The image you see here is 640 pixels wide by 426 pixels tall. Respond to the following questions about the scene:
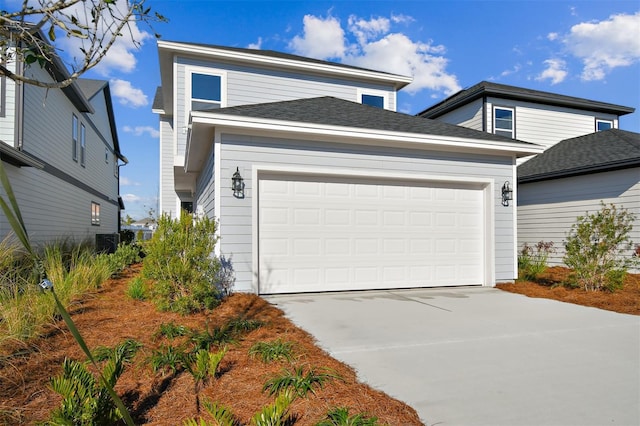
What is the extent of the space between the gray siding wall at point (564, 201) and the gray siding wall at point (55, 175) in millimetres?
13018

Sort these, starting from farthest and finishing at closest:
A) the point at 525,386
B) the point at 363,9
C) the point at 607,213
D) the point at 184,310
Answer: the point at 363,9
the point at 607,213
the point at 184,310
the point at 525,386

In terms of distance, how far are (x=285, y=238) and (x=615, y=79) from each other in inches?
567

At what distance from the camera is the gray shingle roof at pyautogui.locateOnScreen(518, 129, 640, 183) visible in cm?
1036

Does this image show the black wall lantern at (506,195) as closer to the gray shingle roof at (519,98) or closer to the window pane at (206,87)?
the gray shingle roof at (519,98)

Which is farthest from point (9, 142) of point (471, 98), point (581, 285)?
point (471, 98)

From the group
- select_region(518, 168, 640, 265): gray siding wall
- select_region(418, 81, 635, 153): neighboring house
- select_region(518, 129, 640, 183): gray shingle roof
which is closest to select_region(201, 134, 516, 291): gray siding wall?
select_region(518, 129, 640, 183): gray shingle roof

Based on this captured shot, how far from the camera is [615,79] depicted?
1455 centimetres

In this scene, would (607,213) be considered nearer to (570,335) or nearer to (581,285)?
(581,285)

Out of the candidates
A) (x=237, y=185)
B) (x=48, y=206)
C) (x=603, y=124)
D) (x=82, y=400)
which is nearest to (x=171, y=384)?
(x=82, y=400)

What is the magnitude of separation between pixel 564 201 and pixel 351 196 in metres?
7.55

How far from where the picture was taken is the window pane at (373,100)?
12742 mm

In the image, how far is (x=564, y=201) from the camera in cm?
1166

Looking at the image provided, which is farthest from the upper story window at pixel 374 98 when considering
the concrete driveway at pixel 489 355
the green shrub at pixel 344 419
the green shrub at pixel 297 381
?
the green shrub at pixel 344 419

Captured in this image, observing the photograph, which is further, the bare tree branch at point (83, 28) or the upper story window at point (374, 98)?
the upper story window at point (374, 98)
